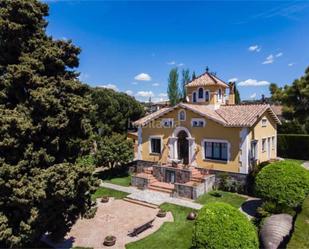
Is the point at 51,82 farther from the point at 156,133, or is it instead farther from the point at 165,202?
the point at 156,133

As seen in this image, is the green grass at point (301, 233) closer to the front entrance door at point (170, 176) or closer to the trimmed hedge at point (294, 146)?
the front entrance door at point (170, 176)

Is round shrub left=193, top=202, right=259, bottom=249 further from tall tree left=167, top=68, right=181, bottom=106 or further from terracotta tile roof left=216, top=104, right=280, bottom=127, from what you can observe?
tall tree left=167, top=68, right=181, bottom=106

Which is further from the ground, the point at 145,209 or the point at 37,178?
the point at 37,178

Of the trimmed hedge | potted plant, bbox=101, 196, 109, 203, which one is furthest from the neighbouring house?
the trimmed hedge

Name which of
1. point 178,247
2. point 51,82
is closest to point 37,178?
point 51,82

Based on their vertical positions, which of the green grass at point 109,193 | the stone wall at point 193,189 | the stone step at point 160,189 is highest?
the stone wall at point 193,189

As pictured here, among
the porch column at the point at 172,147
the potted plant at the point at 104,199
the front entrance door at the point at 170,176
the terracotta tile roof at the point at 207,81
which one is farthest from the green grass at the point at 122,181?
the terracotta tile roof at the point at 207,81
